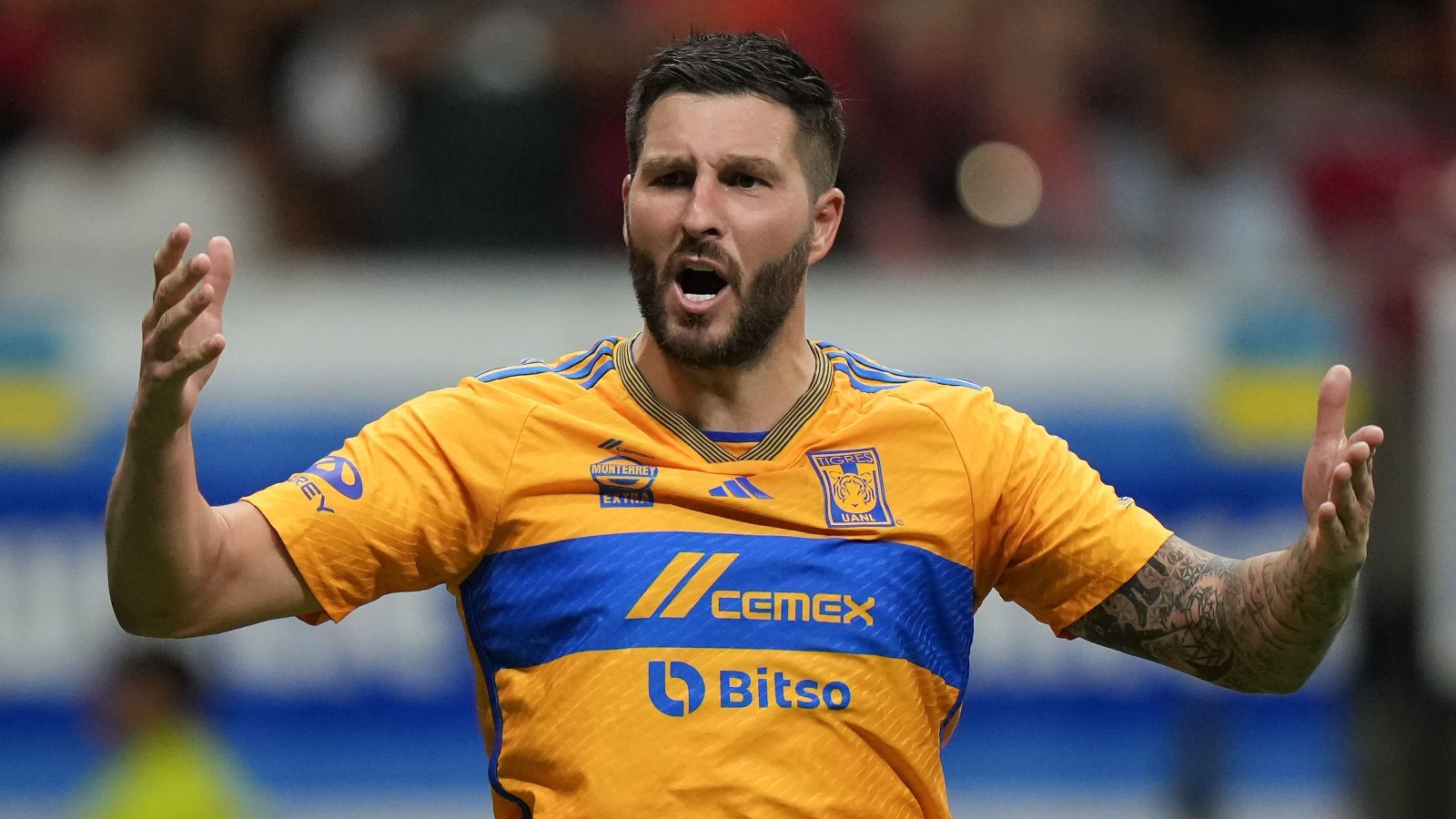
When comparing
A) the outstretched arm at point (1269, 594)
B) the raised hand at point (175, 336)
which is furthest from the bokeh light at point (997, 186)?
the raised hand at point (175, 336)

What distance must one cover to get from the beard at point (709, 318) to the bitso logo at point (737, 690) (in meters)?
0.65

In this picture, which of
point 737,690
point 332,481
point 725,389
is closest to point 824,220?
point 725,389

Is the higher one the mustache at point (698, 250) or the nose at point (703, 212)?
the nose at point (703, 212)

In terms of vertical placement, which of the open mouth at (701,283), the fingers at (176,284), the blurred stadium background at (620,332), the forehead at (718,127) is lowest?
the blurred stadium background at (620,332)

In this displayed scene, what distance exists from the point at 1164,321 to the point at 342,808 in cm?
399

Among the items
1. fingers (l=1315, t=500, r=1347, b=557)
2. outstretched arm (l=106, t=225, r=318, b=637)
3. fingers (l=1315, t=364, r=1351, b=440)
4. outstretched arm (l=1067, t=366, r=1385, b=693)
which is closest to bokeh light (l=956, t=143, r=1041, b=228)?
outstretched arm (l=1067, t=366, r=1385, b=693)

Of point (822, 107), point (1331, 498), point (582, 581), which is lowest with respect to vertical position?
point (582, 581)

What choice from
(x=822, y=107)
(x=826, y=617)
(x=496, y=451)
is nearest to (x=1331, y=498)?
(x=826, y=617)

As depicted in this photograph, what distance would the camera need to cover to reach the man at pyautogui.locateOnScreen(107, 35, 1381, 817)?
3879 mm

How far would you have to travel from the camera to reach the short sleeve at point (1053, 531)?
165 inches

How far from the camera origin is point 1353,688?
340 inches

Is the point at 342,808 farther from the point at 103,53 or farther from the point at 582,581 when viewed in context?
the point at 582,581

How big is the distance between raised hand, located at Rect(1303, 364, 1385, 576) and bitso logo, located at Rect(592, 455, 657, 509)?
1270mm

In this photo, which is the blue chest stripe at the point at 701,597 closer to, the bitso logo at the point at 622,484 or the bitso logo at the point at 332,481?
the bitso logo at the point at 622,484
